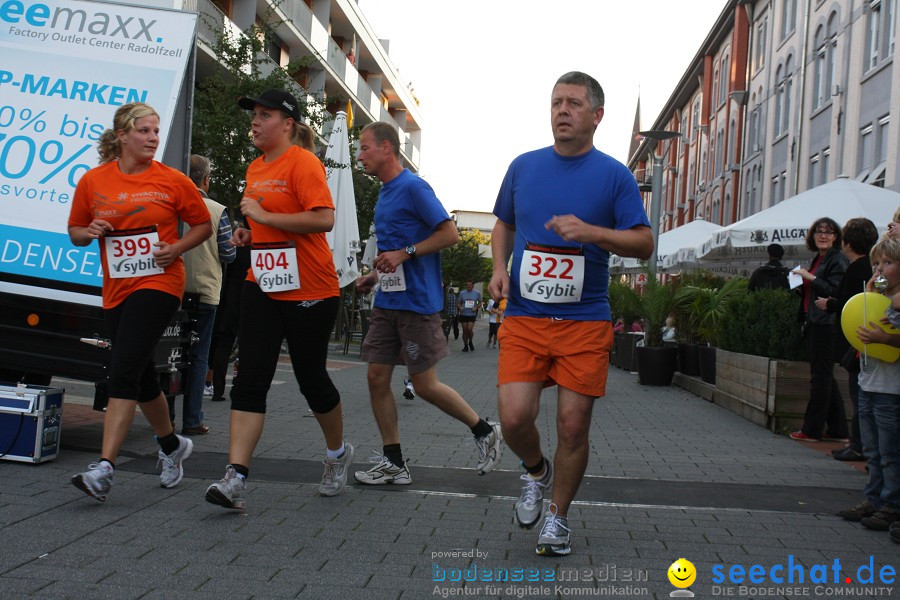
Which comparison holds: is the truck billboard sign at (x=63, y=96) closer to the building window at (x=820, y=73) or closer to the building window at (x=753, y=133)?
the building window at (x=820, y=73)

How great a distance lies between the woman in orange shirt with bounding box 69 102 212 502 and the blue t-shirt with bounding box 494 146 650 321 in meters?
1.88

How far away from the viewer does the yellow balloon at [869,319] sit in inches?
203

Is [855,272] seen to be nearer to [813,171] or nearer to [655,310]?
[655,310]

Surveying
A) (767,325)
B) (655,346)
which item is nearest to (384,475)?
(767,325)

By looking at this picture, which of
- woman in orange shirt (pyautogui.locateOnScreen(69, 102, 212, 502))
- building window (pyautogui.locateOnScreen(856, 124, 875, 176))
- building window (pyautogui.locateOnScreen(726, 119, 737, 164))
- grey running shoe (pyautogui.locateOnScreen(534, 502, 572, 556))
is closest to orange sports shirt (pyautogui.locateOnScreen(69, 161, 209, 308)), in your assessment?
woman in orange shirt (pyautogui.locateOnScreen(69, 102, 212, 502))

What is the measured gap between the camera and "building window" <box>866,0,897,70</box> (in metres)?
21.9

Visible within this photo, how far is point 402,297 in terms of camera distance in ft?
19.1

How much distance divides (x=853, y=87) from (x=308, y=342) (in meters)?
22.5

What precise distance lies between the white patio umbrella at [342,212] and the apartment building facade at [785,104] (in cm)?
1060

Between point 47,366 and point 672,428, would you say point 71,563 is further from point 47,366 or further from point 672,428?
point 672,428

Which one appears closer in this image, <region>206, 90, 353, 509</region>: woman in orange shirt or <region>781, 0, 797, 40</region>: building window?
<region>206, 90, 353, 509</region>: woman in orange shirt

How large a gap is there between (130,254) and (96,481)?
1.18m

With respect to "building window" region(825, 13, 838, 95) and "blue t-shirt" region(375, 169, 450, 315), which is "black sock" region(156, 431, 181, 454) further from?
"building window" region(825, 13, 838, 95)

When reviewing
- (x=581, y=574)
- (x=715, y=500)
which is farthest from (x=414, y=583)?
(x=715, y=500)
